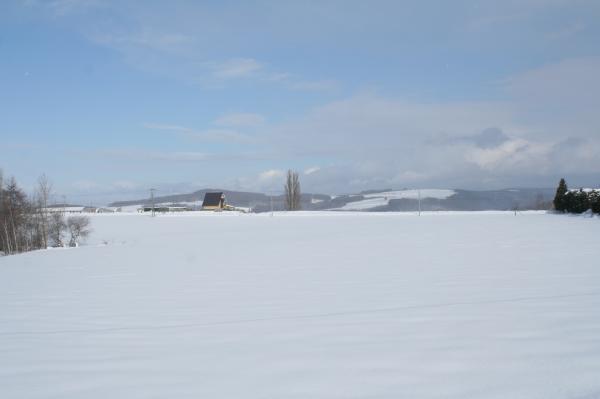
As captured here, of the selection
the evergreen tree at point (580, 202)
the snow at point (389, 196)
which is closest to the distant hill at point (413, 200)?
the snow at point (389, 196)

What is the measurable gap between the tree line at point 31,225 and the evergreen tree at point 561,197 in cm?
5200

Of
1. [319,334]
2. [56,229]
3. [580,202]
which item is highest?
[56,229]

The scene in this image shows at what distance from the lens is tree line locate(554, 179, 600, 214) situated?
36.8m

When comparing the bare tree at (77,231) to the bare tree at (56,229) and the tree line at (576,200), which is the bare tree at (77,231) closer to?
the bare tree at (56,229)

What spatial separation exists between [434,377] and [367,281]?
22.4 ft

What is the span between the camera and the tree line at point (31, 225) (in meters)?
45.4

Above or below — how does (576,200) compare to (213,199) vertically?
below

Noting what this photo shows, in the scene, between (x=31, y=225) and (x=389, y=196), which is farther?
(x=389, y=196)

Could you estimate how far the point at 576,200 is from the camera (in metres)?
40.2

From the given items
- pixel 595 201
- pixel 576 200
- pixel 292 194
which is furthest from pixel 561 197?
pixel 292 194

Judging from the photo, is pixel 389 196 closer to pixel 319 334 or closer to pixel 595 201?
pixel 595 201

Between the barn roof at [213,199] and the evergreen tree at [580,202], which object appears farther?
the barn roof at [213,199]

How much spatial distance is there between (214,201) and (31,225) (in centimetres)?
4879

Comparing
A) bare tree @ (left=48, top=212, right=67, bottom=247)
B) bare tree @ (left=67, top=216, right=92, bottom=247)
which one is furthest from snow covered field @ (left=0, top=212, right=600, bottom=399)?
bare tree @ (left=48, top=212, right=67, bottom=247)
